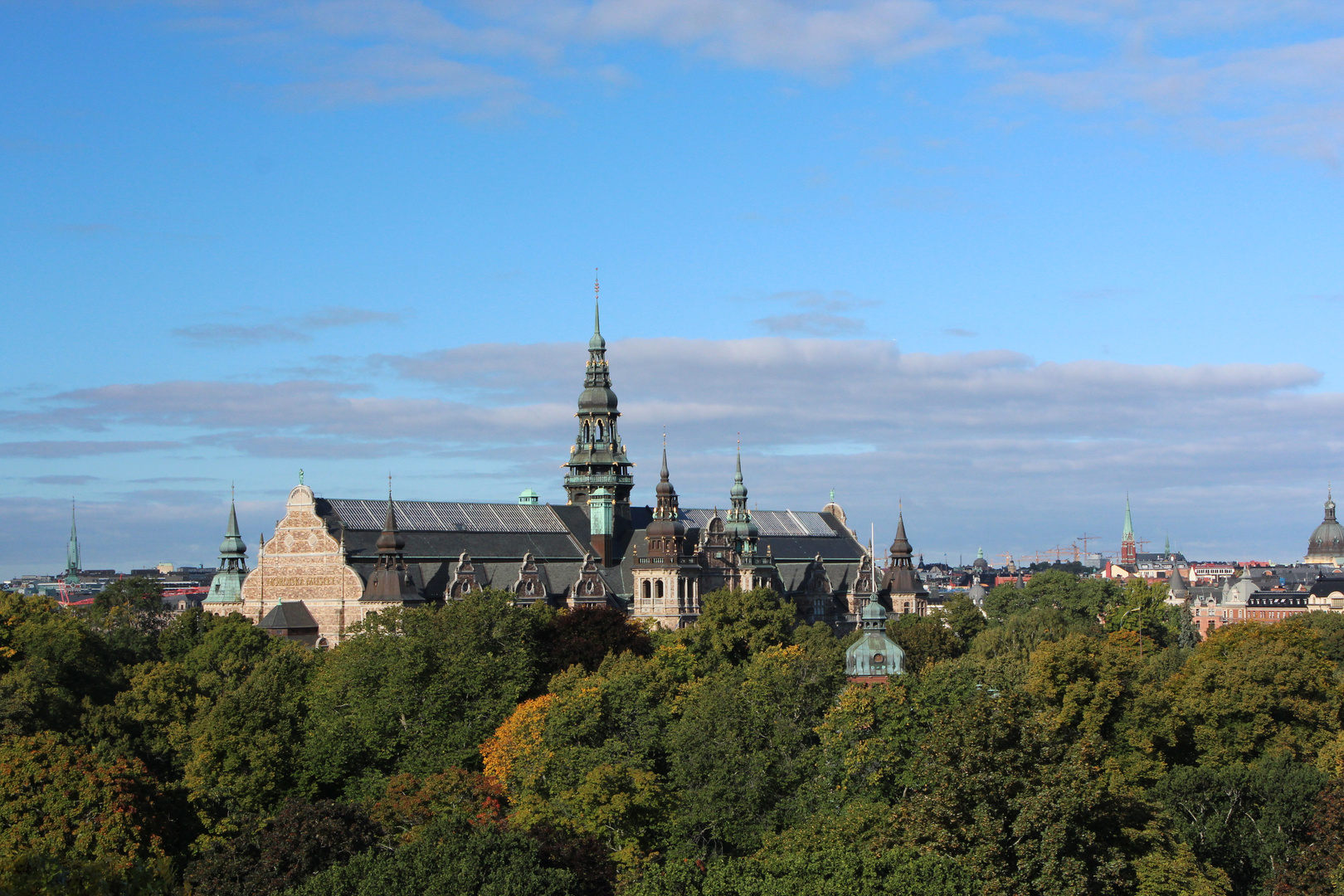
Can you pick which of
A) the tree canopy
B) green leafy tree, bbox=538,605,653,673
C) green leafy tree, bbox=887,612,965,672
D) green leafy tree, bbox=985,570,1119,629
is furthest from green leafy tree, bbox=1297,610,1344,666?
green leafy tree, bbox=538,605,653,673

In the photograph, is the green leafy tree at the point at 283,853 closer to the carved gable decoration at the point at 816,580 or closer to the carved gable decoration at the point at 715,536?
the carved gable decoration at the point at 715,536

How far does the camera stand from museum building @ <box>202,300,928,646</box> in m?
144

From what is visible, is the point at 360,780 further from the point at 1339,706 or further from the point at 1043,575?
the point at 1043,575

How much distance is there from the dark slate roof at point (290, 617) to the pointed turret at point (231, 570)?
1117cm

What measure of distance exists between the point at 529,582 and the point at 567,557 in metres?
11.5

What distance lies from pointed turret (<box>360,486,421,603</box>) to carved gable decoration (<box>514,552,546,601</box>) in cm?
897

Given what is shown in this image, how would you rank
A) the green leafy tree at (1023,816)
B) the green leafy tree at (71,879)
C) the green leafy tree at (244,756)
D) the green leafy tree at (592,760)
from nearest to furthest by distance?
1. the green leafy tree at (71,879)
2. the green leafy tree at (1023,816)
3. the green leafy tree at (592,760)
4. the green leafy tree at (244,756)

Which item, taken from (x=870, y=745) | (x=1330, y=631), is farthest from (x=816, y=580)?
(x=870, y=745)

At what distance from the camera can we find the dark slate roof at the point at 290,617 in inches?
5527

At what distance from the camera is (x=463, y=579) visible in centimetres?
14538

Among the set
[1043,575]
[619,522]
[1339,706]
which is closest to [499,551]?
[619,522]

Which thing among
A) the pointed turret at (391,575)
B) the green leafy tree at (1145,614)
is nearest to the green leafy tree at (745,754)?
the pointed turret at (391,575)

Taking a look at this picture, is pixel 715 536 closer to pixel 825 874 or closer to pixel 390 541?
pixel 390 541

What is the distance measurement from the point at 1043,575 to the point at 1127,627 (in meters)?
15.6
